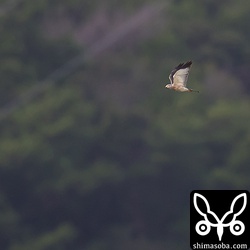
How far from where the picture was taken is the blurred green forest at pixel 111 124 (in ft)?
117

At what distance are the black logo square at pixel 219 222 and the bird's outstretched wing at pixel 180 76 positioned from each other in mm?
1383

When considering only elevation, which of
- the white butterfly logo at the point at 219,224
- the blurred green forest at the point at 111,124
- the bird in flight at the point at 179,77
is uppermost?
the blurred green forest at the point at 111,124

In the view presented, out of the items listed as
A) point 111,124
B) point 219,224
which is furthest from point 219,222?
point 111,124

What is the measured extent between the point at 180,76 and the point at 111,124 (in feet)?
67.4

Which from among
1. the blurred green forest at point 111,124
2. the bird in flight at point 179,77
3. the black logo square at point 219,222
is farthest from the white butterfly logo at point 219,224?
the blurred green forest at point 111,124

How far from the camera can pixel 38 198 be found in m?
36.0

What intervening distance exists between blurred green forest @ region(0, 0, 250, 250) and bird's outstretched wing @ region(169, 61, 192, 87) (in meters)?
16.4

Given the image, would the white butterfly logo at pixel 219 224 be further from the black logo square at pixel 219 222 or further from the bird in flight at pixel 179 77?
the bird in flight at pixel 179 77

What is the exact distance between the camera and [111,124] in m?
37.8

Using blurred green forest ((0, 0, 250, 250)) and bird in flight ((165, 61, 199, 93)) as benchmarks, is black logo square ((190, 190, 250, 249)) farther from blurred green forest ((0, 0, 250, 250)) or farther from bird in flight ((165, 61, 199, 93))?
blurred green forest ((0, 0, 250, 250))

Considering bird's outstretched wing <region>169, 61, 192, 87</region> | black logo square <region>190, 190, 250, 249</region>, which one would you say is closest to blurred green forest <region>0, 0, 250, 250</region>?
black logo square <region>190, 190, 250, 249</region>

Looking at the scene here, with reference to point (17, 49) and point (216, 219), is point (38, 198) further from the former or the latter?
point (216, 219)

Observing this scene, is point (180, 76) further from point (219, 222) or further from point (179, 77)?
point (219, 222)

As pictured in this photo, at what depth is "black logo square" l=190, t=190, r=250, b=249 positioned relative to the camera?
1767 centimetres
